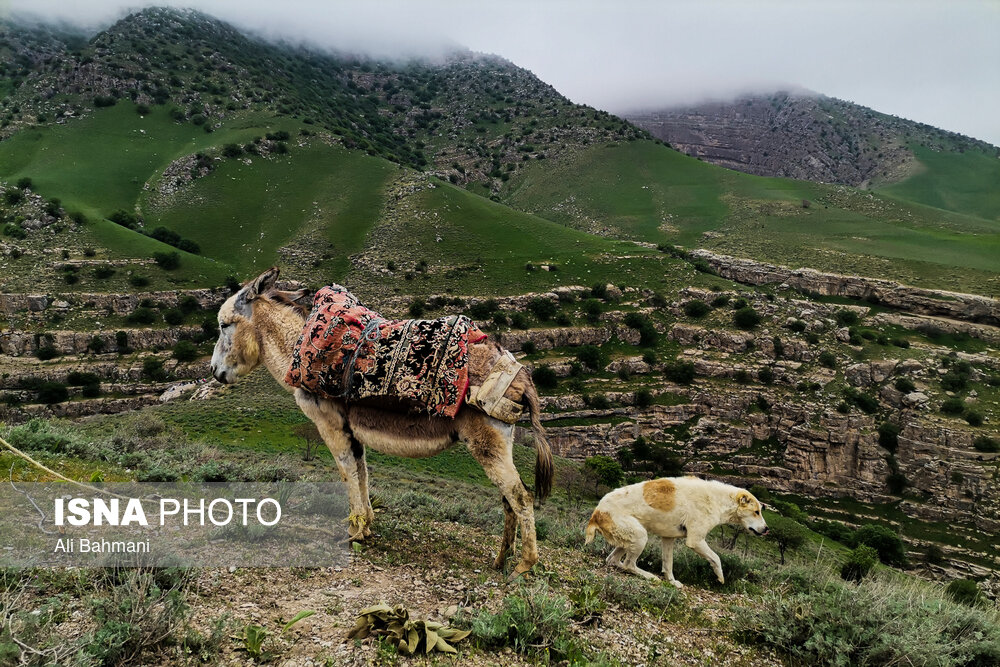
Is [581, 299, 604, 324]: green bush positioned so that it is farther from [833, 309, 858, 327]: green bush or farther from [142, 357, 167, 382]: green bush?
[142, 357, 167, 382]: green bush

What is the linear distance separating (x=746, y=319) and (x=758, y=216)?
36.1 metres

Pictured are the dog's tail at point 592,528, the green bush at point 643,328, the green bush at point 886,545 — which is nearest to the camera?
the dog's tail at point 592,528

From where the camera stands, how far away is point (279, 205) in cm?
6869

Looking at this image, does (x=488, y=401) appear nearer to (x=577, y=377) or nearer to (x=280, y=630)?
(x=280, y=630)

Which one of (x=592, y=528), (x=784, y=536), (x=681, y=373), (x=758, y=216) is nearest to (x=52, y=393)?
(x=592, y=528)

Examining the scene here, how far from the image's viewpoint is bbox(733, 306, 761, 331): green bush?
47812 mm

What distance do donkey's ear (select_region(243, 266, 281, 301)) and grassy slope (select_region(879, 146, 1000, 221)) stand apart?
510 ft

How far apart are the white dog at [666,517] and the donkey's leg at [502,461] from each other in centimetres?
210

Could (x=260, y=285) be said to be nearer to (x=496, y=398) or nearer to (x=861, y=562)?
(x=496, y=398)

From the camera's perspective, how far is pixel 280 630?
13.8ft

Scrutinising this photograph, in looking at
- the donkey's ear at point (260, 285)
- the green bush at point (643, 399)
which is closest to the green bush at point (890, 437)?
the green bush at point (643, 399)

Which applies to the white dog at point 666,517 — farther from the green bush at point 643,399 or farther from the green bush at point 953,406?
the green bush at point 953,406

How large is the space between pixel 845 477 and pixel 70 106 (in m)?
121

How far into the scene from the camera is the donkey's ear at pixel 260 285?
7004 millimetres
